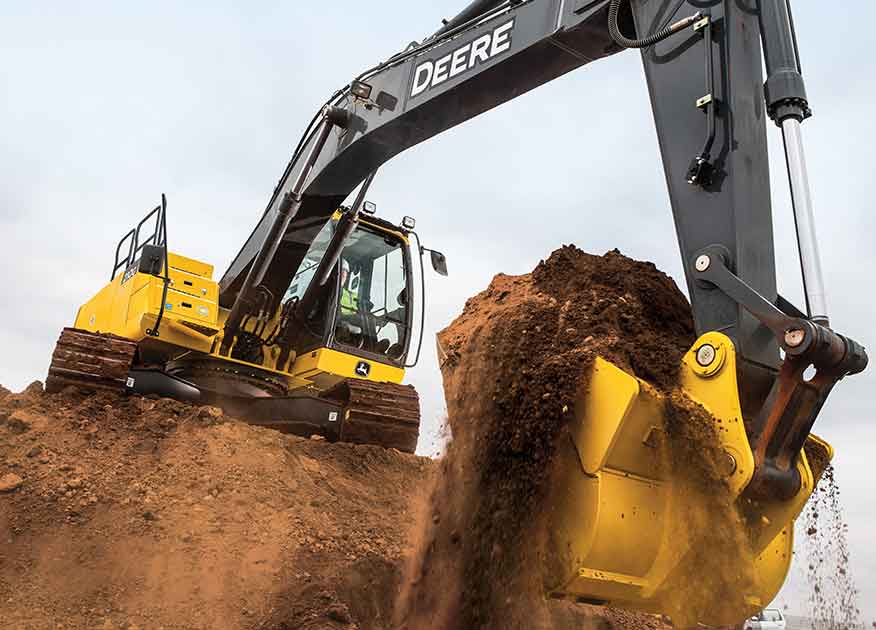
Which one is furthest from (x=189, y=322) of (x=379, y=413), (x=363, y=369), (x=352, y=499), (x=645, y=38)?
(x=645, y=38)

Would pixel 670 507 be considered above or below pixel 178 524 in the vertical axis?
above

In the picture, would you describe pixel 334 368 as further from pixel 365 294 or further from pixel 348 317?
pixel 365 294

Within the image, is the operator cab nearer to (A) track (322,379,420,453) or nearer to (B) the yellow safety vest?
(B) the yellow safety vest

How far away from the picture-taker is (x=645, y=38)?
362 cm

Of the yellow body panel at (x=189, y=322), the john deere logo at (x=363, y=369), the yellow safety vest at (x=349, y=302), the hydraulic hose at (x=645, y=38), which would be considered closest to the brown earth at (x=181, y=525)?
the yellow body panel at (x=189, y=322)

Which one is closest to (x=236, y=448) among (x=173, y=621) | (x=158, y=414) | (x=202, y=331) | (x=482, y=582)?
(x=158, y=414)

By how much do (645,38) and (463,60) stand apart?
1310 millimetres

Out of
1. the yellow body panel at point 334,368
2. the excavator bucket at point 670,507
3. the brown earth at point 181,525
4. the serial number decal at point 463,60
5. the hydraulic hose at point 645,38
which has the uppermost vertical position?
the serial number decal at point 463,60

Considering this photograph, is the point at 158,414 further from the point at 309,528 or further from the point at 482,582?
the point at 482,582

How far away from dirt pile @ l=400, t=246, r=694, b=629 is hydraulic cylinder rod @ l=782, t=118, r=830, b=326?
0.49m

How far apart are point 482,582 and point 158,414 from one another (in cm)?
323

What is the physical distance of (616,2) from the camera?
12.6 feet

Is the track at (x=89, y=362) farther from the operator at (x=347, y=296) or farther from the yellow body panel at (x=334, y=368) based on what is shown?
the operator at (x=347, y=296)

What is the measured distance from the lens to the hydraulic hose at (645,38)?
345cm
